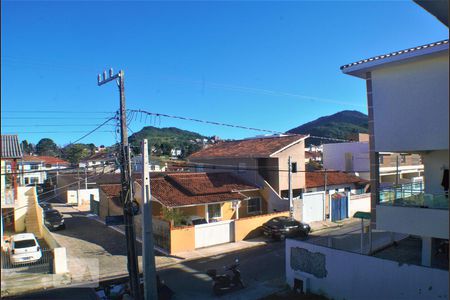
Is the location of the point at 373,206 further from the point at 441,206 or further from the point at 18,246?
the point at 18,246

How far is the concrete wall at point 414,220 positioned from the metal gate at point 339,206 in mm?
16133

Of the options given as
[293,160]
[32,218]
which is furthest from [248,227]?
[32,218]

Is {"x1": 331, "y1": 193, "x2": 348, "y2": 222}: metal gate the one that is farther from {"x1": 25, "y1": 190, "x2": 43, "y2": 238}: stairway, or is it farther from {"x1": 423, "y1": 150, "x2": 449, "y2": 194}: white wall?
{"x1": 25, "y1": 190, "x2": 43, "y2": 238}: stairway

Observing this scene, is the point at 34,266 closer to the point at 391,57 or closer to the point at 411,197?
the point at 411,197

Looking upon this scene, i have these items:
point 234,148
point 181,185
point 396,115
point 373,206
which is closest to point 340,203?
point 234,148

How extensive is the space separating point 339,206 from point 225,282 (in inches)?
660

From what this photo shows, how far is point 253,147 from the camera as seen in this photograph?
98.8ft

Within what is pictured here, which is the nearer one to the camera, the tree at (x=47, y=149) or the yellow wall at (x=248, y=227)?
the yellow wall at (x=248, y=227)

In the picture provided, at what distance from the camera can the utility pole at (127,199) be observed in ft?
40.3

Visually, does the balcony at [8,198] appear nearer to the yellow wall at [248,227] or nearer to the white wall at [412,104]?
the yellow wall at [248,227]

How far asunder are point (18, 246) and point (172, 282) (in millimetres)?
8345

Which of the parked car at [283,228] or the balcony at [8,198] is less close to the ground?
the balcony at [8,198]

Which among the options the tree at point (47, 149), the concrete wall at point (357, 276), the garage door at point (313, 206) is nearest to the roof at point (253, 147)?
the garage door at point (313, 206)

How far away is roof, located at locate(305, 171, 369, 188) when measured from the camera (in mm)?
30422
